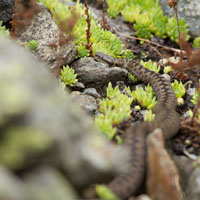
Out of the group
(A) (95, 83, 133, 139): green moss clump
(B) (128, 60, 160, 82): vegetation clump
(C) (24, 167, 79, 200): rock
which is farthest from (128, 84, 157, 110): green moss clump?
(C) (24, 167, 79, 200): rock

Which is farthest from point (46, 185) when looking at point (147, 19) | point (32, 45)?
point (147, 19)

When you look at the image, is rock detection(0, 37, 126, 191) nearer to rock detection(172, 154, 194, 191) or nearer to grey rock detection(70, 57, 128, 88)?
rock detection(172, 154, 194, 191)

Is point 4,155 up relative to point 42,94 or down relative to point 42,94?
down

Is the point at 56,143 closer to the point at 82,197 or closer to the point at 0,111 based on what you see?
the point at 0,111

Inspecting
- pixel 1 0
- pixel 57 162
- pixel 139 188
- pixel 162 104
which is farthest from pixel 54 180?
pixel 1 0

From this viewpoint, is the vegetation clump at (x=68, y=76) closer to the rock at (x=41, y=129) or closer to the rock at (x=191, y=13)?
the rock at (x=41, y=129)

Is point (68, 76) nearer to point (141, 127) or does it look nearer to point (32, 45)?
point (32, 45)
